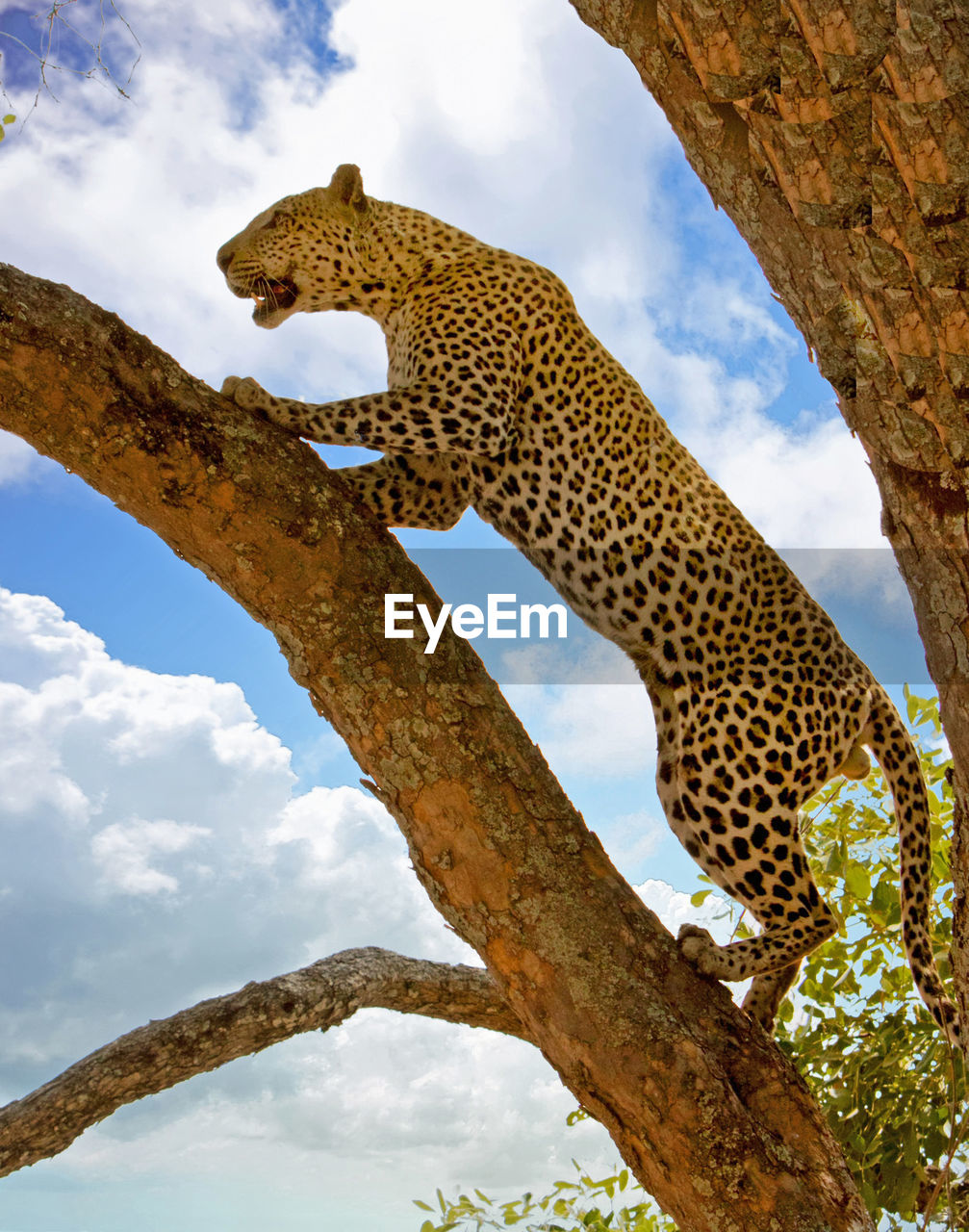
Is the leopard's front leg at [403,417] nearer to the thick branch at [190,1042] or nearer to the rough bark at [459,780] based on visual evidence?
the rough bark at [459,780]

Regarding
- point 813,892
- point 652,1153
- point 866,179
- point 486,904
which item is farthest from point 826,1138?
point 866,179

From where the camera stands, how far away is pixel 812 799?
5.17 m

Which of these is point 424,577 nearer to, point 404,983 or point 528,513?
point 528,513

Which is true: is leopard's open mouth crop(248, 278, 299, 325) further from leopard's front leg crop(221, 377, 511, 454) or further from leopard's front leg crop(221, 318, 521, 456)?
leopard's front leg crop(221, 377, 511, 454)

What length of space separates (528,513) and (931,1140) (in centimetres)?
294

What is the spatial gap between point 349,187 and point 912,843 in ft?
12.5

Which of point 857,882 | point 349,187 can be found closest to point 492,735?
point 857,882

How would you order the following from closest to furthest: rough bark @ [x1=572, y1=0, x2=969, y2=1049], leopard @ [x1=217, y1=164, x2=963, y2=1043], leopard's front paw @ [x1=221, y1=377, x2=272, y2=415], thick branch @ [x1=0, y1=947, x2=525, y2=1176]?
1. rough bark @ [x1=572, y1=0, x2=969, y2=1049]
2. leopard's front paw @ [x1=221, y1=377, x2=272, y2=415]
3. leopard @ [x1=217, y1=164, x2=963, y2=1043]
4. thick branch @ [x1=0, y1=947, x2=525, y2=1176]

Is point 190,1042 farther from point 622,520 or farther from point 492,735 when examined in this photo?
point 622,520

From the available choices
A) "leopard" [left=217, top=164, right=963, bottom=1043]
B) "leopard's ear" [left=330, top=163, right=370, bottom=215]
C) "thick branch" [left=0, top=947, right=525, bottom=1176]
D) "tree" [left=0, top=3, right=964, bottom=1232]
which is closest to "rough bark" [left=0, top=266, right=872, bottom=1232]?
"tree" [left=0, top=3, right=964, bottom=1232]

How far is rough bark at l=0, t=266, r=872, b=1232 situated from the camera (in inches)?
125

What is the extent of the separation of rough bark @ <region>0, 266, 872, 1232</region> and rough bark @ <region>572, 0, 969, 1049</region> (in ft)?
2.64

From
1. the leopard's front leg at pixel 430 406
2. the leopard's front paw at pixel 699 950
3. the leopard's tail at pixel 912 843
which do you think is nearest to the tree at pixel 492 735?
the leopard's front paw at pixel 699 950

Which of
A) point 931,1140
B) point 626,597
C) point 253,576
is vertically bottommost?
point 931,1140
